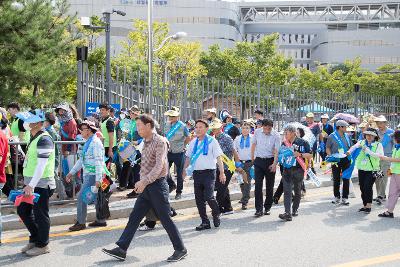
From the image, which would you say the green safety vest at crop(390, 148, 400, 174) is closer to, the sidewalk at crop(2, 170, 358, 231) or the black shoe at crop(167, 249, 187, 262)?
the sidewalk at crop(2, 170, 358, 231)

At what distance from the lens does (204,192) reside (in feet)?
25.2

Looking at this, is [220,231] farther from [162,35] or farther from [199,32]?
[199,32]

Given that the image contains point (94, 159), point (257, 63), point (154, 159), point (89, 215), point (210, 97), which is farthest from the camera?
point (257, 63)

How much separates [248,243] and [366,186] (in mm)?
3210

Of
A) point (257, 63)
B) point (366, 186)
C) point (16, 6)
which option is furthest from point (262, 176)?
point (257, 63)

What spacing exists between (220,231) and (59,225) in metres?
2.38

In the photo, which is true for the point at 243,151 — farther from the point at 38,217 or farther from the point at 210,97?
the point at 38,217

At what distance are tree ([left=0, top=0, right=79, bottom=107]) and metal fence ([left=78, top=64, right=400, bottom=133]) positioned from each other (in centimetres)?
285

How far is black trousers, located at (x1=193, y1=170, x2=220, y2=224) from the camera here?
7.64 metres

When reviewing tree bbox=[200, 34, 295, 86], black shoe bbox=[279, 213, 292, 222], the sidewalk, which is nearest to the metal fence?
the sidewalk

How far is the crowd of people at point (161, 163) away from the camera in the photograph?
19.9 ft

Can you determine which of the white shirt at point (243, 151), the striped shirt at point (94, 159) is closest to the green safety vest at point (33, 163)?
the striped shirt at point (94, 159)

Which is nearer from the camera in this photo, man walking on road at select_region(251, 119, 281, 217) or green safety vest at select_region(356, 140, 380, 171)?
man walking on road at select_region(251, 119, 281, 217)

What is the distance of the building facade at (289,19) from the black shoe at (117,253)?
70.8 metres
